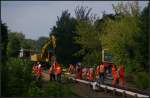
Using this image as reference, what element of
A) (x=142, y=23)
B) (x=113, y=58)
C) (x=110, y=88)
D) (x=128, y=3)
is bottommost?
(x=110, y=88)

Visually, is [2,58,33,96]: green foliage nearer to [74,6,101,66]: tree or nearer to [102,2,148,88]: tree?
[102,2,148,88]: tree

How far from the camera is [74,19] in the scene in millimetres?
81250

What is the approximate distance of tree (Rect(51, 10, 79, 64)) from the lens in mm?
75812

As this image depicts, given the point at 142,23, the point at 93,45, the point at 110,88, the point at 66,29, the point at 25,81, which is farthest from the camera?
the point at 66,29

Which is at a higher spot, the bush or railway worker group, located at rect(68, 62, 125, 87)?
railway worker group, located at rect(68, 62, 125, 87)

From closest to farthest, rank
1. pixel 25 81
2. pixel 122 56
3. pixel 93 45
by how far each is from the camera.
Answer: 1. pixel 25 81
2. pixel 122 56
3. pixel 93 45

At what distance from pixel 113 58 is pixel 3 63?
98.8ft

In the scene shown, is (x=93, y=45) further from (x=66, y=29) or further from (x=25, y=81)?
(x=25, y=81)

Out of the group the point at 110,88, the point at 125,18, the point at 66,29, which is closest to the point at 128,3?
the point at 125,18

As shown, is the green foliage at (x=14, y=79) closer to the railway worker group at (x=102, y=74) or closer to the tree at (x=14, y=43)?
the railway worker group at (x=102, y=74)

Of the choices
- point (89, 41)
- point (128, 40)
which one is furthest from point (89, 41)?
point (128, 40)

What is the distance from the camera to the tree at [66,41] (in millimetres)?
75812

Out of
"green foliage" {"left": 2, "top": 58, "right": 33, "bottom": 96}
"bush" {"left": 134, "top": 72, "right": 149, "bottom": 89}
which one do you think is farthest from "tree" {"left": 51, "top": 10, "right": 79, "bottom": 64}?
"green foliage" {"left": 2, "top": 58, "right": 33, "bottom": 96}

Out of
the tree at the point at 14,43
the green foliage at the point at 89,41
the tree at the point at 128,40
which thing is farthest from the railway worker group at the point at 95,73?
the green foliage at the point at 89,41
